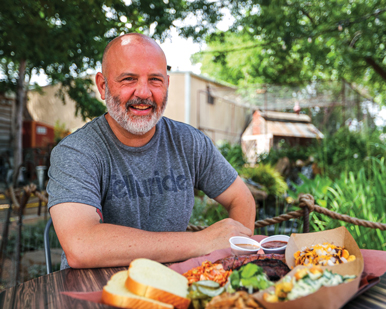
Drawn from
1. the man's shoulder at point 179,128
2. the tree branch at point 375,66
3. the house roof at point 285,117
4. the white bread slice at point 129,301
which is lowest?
the white bread slice at point 129,301

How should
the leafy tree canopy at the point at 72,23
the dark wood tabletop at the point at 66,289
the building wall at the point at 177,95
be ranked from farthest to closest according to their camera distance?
the building wall at the point at 177,95 < the leafy tree canopy at the point at 72,23 < the dark wood tabletop at the point at 66,289

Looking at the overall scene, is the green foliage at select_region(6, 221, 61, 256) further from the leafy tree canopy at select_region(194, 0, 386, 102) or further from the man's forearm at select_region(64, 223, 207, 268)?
the leafy tree canopy at select_region(194, 0, 386, 102)

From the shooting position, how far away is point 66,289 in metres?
1.08

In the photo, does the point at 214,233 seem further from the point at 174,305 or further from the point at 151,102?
the point at 151,102

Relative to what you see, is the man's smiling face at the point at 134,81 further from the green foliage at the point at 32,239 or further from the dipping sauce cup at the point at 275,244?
the green foliage at the point at 32,239

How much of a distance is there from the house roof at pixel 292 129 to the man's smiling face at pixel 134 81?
13.4 metres

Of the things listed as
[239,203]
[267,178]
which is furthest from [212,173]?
[267,178]

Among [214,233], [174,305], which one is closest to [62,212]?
[214,233]

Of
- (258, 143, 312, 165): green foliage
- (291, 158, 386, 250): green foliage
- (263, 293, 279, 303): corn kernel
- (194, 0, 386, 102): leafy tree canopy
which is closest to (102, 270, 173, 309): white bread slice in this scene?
(263, 293, 279, 303): corn kernel

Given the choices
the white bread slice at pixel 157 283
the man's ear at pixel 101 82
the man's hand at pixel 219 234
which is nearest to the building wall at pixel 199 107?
the man's ear at pixel 101 82

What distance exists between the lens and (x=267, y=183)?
8172 millimetres

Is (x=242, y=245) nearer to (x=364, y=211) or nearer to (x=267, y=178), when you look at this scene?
(x=364, y=211)

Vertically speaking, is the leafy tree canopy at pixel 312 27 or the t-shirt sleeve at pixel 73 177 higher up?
the leafy tree canopy at pixel 312 27

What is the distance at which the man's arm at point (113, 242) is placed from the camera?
1268 mm
